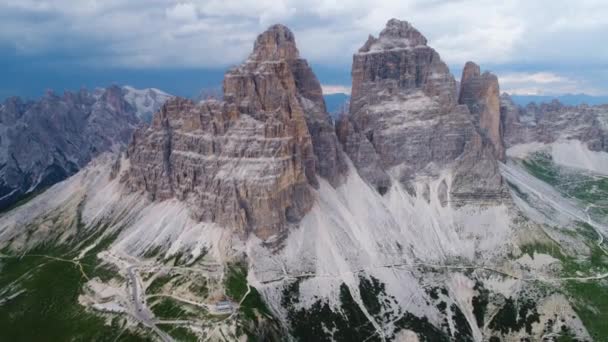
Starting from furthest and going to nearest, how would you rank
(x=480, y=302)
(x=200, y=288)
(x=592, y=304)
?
1. (x=480, y=302)
2. (x=592, y=304)
3. (x=200, y=288)

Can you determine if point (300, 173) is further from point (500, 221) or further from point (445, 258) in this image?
point (500, 221)


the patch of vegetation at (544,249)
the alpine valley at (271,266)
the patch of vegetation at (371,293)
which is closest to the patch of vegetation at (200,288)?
the alpine valley at (271,266)

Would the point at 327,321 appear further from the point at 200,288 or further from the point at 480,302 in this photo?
the point at 480,302

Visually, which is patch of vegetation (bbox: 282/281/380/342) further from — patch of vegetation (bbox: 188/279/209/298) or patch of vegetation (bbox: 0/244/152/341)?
patch of vegetation (bbox: 0/244/152/341)

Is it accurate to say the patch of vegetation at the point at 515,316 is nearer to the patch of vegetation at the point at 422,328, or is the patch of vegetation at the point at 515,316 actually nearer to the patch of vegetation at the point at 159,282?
the patch of vegetation at the point at 422,328

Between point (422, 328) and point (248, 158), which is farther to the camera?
point (248, 158)

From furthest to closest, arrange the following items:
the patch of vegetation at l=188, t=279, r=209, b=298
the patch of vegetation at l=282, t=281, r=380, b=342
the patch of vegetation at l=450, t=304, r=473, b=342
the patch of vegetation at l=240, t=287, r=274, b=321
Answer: the patch of vegetation at l=450, t=304, r=473, b=342
the patch of vegetation at l=188, t=279, r=209, b=298
the patch of vegetation at l=282, t=281, r=380, b=342
the patch of vegetation at l=240, t=287, r=274, b=321

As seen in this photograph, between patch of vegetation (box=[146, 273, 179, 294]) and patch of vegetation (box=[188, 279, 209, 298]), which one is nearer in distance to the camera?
patch of vegetation (box=[188, 279, 209, 298])

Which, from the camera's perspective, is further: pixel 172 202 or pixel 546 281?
pixel 172 202

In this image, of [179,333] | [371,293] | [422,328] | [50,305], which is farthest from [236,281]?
[422,328]

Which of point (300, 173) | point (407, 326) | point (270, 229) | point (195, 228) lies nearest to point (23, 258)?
point (195, 228)

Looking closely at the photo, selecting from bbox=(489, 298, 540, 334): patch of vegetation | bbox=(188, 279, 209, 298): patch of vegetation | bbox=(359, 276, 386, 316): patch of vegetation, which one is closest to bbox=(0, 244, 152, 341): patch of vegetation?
bbox=(188, 279, 209, 298): patch of vegetation
